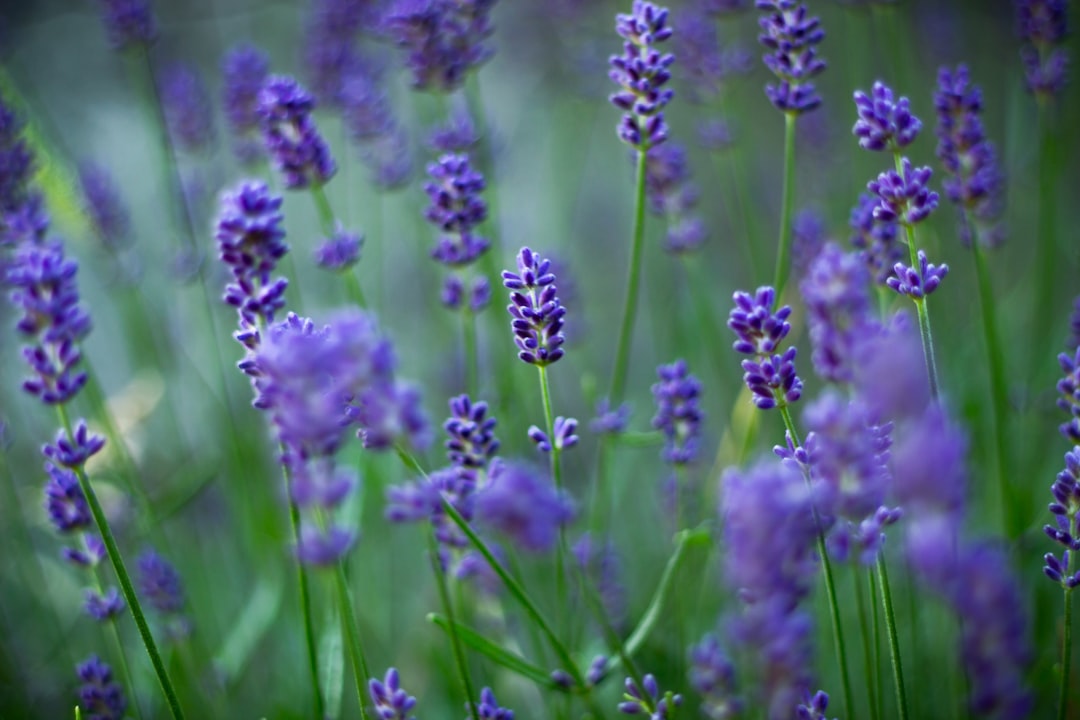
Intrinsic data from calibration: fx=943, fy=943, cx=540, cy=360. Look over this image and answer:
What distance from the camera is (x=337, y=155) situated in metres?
3.59

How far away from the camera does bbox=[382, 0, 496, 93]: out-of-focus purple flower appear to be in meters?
1.65

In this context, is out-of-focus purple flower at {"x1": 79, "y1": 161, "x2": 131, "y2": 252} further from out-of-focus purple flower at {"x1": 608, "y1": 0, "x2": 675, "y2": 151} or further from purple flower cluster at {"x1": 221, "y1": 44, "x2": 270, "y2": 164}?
out-of-focus purple flower at {"x1": 608, "y1": 0, "x2": 675, "y2": 151}

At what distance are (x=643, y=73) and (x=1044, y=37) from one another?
868 millimetres

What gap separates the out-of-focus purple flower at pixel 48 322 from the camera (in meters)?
0.99

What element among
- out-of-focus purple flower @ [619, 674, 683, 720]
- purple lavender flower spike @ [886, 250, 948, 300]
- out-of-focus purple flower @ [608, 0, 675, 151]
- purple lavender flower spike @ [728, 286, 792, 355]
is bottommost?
out-of-focus purple flower @ [619, 674, 683, 720]

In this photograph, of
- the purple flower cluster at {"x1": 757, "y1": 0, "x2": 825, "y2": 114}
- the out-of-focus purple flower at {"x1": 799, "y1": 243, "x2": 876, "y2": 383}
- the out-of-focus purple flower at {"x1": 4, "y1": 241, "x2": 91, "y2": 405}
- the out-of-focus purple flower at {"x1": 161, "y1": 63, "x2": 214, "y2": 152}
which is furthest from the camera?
the out-of-focus purple flower at {"x1": 161, "y1": 63, "x2": 214, "y2": 152}

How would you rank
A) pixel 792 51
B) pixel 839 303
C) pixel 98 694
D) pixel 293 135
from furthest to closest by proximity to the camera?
pixel 293 135 → pixel 792 51 → pixel 98 694 → pixel 839 303

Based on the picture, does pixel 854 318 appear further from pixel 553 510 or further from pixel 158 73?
pixel 158 73

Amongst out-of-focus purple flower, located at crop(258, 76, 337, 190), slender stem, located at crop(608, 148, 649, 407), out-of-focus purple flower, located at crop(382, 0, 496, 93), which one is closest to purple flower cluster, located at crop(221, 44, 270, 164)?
out-of-focus purple flower, located at crop(382, 0, 496, 93)

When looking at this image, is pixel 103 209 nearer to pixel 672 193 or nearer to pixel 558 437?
pixel 672 193

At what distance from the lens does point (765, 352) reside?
0.93 m

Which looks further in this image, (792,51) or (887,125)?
(792,51)

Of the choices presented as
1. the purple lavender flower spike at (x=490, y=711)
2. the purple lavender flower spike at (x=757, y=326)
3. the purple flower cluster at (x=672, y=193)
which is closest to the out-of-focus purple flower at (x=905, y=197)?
the purple lavender flower spike at (x=757, y=326)

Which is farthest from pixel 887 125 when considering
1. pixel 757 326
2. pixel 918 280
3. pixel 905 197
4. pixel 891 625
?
pixel 891 625
